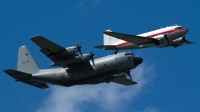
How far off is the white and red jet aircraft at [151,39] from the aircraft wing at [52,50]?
13.7 m

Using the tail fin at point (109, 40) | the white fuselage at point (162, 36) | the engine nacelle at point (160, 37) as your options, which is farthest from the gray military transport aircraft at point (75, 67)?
the tail fin at point (109, 40)

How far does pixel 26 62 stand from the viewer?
45.9 meters

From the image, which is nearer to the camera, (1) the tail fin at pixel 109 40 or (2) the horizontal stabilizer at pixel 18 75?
(2) the horizontal stabilizer at pixel 18 75

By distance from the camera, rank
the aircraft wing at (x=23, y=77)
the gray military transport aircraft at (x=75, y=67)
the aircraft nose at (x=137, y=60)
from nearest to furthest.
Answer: the gray military transport aircraft at (x=75, y=67) < the aircraft wing at (x=23, y=77) < the aircraft nose at (x=137, y=60)

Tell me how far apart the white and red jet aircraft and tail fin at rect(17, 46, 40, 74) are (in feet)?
39.6

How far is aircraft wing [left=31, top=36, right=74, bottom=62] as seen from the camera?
133 feet

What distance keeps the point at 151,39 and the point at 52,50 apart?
17729mm

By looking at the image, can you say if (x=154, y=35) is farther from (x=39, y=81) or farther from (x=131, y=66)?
(x=39, y=81)

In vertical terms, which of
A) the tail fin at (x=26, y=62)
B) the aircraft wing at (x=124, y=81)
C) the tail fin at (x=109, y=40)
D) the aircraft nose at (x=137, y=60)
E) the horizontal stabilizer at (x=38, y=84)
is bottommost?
the aircraft wing at (x=124, y=81)

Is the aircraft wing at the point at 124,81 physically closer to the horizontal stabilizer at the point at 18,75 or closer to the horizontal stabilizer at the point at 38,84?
the horizontal stabilizer at the point at 38,84

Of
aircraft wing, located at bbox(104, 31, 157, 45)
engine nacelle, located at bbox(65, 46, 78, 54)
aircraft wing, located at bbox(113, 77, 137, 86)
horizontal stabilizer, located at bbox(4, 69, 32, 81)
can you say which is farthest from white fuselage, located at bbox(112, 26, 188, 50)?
horizontal stabilizer, located at bbox(4, 69, 32, 81)

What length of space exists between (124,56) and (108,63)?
6.17 ft

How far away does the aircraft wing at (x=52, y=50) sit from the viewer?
40.5 m

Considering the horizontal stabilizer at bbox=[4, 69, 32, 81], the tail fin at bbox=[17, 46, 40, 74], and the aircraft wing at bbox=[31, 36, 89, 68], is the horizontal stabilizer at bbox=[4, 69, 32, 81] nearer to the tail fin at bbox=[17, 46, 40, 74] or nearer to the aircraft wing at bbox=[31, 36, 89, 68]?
the tail fin at bbox=[17, 46, 40, 74]
